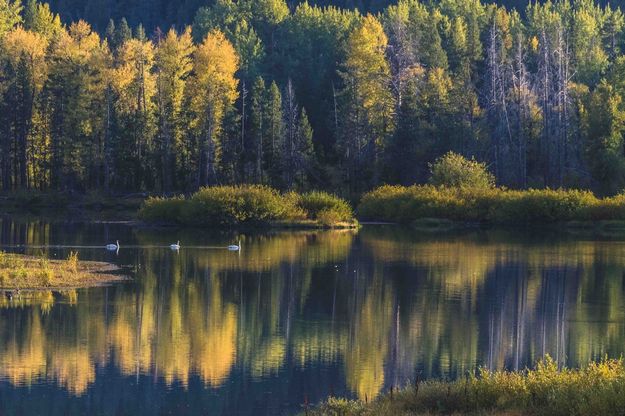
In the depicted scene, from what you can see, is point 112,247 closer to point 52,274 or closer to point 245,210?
point 52,274

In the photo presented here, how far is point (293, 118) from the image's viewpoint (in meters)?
93.6

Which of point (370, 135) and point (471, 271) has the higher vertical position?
point (370, 135)

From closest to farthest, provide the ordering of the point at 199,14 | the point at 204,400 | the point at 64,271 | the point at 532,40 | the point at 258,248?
the point at 204,400 < the point at 64,271 < the point at 258,248 < the point at 532,40 < the point at 199,14

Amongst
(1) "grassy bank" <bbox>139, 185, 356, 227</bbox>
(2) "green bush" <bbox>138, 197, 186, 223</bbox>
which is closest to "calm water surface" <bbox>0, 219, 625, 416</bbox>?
(1) "grassy bank" <bbox>139, 185, 356, 227</bbox>

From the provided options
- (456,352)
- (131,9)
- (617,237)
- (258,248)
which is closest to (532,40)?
(617,237)

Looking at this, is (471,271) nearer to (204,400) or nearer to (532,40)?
(204,400)

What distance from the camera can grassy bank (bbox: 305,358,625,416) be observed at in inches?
711

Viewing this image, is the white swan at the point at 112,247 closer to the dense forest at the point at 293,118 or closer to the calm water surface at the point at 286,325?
the calm water surface at the point at 286,325

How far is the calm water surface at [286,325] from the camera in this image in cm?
2436

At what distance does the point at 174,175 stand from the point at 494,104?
2595 cm

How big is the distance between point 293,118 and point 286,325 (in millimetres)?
61411

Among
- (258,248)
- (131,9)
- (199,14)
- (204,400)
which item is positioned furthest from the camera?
(131,9)

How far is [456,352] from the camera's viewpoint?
95.1 ft

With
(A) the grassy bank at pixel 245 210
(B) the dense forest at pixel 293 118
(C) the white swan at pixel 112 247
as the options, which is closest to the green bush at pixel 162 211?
(A) the grassy bank at pixel 245 210
